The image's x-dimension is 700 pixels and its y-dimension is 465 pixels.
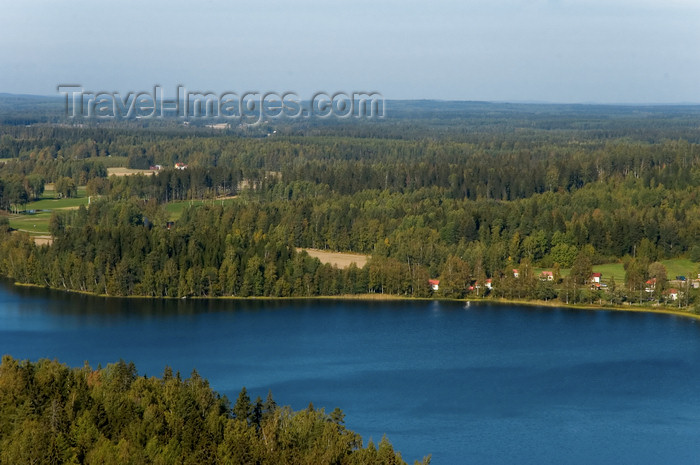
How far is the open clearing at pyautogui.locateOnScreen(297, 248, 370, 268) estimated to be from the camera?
39.4 m

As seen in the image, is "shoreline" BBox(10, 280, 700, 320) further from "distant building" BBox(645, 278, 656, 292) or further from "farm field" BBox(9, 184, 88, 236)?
→ "farm field" BBox(9, 184, 88, 236)

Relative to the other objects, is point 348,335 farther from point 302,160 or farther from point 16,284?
point 302,160

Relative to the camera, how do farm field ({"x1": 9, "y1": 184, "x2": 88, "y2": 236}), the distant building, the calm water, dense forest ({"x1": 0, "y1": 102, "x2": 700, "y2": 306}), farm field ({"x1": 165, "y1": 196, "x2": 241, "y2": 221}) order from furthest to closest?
1. farm field ({"x1": 165, "y1": 196, "x2": 241, "y2": 221})
2. farm field ({"x1": 9, "y1": 184, "x2": 88, "y2": 236})
3. dense forest ({"x1": 0, "y1": 102, "x2": 700, "y2": 306})
4. the distant building
5. the calm water

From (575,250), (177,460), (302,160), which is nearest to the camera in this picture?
(177,460)

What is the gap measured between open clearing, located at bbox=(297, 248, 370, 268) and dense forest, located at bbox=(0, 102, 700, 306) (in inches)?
23.2

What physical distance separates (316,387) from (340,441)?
703 centimetres

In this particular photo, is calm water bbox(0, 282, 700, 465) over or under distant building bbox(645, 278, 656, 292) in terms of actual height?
under

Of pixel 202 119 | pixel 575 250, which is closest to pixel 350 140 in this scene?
pixel 202 119

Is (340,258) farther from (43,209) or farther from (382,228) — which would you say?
(43,209)

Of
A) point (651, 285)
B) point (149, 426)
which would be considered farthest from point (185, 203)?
point (149, 426)

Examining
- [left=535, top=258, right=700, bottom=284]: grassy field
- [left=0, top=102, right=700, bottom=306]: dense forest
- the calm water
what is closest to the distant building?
[left=0, top=102, right=700, bottom=306]: dense forest

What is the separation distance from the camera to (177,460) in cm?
1666

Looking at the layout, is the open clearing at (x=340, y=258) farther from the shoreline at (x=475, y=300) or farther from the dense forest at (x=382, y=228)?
the shoreline at (x=475, y=300)

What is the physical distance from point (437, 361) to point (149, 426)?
34.1 ft
